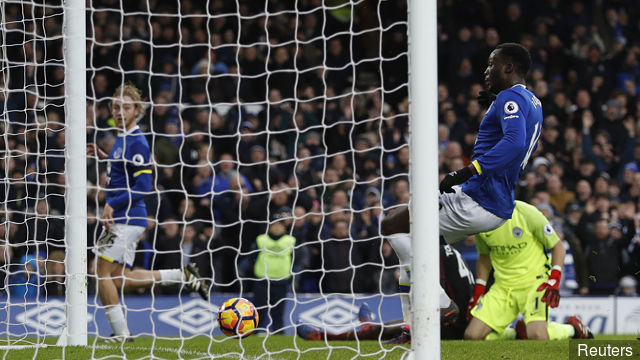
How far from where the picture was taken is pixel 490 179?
17.3 feet

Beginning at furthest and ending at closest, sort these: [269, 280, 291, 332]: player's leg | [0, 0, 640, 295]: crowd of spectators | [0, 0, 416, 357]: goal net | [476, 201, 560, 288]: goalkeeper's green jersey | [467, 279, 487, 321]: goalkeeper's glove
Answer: [0, 0, 640, 295]: crowd of spectators < [269, 280, 291, 332]: player's leg < [0, 0, 416, 357]: goal net < [467, 279, 487, 321]: goalkeeper's glove < [476, 201, 560, 288]: goalkeeper's green jersey

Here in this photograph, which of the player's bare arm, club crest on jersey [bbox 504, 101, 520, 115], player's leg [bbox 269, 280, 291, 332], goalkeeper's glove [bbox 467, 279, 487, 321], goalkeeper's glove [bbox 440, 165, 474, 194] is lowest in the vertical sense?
player's leg [bbox 269, 280, 291, 332]

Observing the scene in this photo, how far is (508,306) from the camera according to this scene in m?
7.16

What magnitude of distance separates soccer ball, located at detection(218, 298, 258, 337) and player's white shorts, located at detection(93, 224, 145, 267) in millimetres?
1199

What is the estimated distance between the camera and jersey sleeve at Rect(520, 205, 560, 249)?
6.94 meters

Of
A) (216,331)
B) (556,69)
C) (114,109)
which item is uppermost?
(556,69)

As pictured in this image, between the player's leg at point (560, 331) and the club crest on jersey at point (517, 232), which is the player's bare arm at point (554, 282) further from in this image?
the player's leg at point (560, 331)

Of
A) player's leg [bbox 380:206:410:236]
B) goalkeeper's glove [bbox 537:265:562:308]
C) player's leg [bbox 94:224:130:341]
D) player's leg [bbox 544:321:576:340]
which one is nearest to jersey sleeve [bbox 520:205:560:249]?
goalkeeper's glove [bbox 537:265:562:308]

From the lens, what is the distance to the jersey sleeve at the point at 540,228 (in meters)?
6.94

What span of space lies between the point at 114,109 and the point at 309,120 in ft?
15.8

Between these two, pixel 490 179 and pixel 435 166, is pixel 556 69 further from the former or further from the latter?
pixel 435 166

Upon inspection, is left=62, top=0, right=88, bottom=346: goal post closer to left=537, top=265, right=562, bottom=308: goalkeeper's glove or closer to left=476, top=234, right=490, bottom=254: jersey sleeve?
left=476, top=234, right=490, bottom=254: jersey sleeve

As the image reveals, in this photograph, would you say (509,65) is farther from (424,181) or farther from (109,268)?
(109,268)

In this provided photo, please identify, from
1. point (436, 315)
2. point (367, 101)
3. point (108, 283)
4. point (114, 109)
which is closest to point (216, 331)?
point (108, 283)
